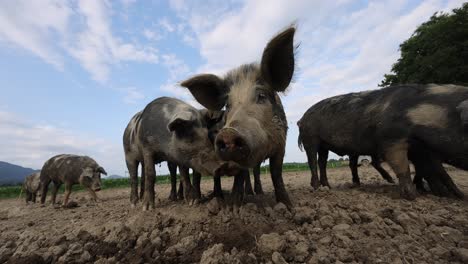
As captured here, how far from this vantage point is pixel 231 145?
272cm

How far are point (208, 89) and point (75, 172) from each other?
7079 millimetres

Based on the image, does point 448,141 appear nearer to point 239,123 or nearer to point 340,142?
point 340,142

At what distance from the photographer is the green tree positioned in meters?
15.1

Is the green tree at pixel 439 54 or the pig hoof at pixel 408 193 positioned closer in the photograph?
the pig hoof at pixel 408 193

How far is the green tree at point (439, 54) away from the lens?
15.1m

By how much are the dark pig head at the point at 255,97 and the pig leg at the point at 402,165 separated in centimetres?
181

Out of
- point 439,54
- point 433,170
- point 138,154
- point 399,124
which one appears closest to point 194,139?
point 138,154

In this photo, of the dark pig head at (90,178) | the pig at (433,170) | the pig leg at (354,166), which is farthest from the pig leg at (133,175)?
the pig at (433,170)

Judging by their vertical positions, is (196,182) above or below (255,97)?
below

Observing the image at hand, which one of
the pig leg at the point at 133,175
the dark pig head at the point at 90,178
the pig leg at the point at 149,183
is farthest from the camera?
the dark pig head at the point at 90,178

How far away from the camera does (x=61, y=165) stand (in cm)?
961

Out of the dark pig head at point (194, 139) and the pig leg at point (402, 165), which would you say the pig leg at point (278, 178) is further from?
the pig leg at point (402, 165)

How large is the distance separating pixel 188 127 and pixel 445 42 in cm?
1785

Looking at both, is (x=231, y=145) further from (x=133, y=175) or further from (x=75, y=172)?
(x=75, y=172)
